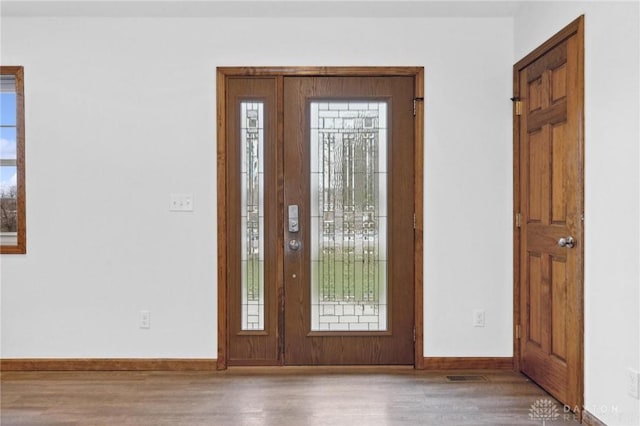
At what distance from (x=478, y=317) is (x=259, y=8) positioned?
246 centimetres

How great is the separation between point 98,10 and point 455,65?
2335 millimetres

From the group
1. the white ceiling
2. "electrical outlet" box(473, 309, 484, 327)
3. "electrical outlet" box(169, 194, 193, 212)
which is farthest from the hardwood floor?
the white ceiling

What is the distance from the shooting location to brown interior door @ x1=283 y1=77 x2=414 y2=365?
3.46m

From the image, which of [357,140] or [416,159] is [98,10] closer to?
[357,140]

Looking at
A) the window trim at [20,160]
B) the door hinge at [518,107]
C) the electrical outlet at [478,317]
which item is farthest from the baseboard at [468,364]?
the window trim at [20,160]

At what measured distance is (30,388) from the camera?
3143mm

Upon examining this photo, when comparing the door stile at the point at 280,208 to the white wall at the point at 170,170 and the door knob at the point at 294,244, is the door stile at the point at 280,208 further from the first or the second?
the white wall at the point at 170,170

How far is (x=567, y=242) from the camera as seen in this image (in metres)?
2.70

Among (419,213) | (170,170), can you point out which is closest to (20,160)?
(170,170)

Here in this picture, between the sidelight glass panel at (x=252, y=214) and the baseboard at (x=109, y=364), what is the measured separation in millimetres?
399
